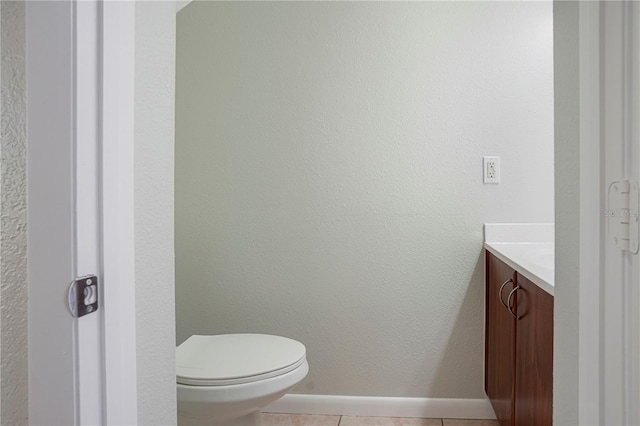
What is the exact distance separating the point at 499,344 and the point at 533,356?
0.52 meters

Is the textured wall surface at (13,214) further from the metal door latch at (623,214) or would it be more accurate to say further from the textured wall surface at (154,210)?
the metal door latch at (623,214)

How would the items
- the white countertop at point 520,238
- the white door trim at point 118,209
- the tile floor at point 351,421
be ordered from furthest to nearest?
the tile floor at point 351,421 < the white countertop at point 520,238 < the white door trim at point 118,209

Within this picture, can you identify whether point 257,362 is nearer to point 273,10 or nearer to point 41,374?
point 41,374

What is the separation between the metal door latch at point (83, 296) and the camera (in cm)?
56

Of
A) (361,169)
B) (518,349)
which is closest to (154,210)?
(518,349)

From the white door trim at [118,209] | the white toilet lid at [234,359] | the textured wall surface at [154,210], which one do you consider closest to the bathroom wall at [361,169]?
the white toilet lid at [234,359]

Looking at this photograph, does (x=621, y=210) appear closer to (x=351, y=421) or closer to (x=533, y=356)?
(x=533, y=356)

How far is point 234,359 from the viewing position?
5.19 feet

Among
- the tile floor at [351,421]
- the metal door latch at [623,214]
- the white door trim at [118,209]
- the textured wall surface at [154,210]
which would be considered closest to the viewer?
the metal door latch at [623,214]

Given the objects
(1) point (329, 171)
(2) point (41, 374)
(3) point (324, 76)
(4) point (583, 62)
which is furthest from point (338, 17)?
(2) point (41, 374)

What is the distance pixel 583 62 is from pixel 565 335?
0.40 meters

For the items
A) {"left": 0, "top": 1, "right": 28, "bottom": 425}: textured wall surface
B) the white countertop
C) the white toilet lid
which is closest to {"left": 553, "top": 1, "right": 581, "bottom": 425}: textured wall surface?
{"left": 0, "top": 1, "right": 28, "bottom": 425}: textured wall surface

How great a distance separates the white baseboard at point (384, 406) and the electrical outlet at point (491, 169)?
985 mm

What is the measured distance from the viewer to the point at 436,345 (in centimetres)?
212
